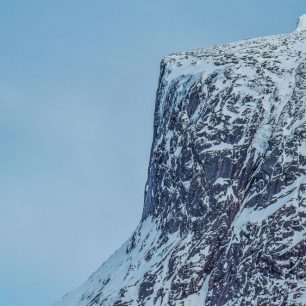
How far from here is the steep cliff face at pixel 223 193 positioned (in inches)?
2451

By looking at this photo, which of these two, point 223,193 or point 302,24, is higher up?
point 302,24

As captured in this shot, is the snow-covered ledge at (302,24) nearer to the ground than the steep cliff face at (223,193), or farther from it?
farther from it

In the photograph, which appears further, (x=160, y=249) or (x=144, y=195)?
(x=144, y=195)

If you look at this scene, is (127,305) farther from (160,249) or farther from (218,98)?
(218,98)

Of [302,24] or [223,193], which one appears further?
[302,24]

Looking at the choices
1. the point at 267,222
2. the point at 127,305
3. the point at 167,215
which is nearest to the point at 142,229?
the point at 167,215

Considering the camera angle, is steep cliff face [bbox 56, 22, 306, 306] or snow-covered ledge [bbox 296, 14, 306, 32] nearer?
steep cliff face [bbox 56, 22, 306, 306]

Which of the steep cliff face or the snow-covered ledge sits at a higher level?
the snow-covered ledge

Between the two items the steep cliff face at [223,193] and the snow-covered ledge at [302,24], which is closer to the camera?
the steep cliff face at [223,193]

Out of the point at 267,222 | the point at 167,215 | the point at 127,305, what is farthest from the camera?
the point at 167,215

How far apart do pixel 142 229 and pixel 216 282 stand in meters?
18.0

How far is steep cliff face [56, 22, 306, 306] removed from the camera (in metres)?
62.2

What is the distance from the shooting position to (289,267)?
59.8 metres

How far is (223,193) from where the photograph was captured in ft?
231
